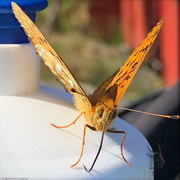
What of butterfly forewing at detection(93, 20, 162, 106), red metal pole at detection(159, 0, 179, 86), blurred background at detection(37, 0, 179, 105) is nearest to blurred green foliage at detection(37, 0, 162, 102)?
blurred background at detection(37, 0, 179, 105)

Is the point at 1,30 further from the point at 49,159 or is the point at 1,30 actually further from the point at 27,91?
the point at 49,159

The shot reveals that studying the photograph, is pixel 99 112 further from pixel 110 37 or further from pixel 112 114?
pixel 110 37

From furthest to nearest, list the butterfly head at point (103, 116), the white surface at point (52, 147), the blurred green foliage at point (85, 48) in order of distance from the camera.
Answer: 1. the blurred green foliage at point (85, 48)
2. the butterfly head at point (103, 116)
3. the white surface at point (52, 147)

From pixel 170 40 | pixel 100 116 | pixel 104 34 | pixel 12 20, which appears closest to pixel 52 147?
pixel 100 116

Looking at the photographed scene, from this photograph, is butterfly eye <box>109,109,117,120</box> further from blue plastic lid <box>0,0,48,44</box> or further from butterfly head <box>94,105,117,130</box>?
blue plastic lid <box>0,0,48,44</box>

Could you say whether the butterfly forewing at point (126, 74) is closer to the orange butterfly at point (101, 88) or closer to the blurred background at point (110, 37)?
the orange butterfly at point (101, 88)

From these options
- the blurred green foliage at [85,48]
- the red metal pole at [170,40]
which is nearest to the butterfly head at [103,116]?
the blurred green foliage at [85,48]

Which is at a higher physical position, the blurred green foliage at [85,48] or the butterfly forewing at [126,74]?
the butterfly forewing at [126,74]
